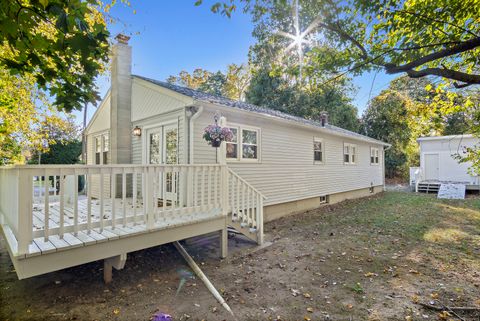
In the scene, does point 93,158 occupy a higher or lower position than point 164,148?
lower

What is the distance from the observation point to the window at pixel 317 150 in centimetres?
1091

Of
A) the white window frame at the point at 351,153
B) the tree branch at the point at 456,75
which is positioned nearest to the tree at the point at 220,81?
the white window frame at the point at 351,153

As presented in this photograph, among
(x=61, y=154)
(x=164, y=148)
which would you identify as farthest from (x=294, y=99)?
(x=61, y=154)

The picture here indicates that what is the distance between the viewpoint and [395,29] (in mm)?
3902

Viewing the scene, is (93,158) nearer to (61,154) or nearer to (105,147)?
(105,147)

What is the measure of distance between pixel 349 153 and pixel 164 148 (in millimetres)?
9967

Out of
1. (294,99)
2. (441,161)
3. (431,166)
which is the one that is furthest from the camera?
(294,99)

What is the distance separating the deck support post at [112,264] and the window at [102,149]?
6.73 meters

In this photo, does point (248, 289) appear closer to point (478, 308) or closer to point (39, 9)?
point (478, 308)

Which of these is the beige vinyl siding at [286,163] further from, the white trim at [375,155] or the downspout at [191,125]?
the white trim at [375,155]

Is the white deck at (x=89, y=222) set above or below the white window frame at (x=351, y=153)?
below

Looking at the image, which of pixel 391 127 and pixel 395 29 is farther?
pixel 391 127

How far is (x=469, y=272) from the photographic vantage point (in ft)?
15.4

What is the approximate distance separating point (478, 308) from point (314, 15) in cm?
484
